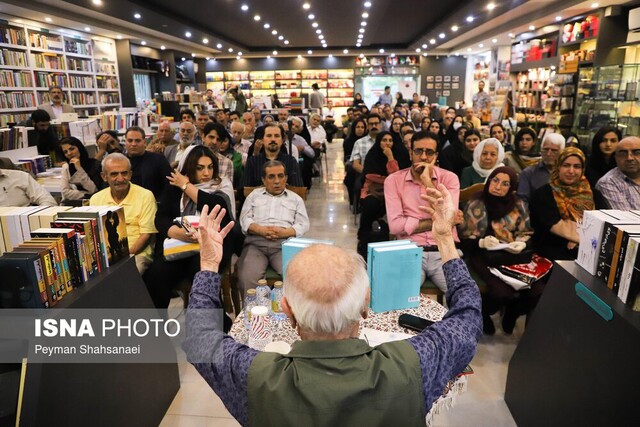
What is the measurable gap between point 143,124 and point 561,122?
27.3ft

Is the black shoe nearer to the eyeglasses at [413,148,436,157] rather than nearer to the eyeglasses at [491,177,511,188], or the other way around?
the eyeglasses at [491,177,511,188]

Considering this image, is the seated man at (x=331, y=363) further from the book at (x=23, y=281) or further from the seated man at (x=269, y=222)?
the seated man at (x=269, y=222)

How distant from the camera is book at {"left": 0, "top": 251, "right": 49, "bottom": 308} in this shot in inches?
67.3

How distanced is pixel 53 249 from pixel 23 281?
0.18 metres

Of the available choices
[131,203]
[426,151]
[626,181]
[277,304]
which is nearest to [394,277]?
[277,304]

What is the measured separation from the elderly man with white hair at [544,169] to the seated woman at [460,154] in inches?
45.5

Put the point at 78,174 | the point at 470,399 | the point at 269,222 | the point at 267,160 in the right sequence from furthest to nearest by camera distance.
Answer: the point at 267,160 → the point at 78,174 → the point at 269,222 → the point at 470,399

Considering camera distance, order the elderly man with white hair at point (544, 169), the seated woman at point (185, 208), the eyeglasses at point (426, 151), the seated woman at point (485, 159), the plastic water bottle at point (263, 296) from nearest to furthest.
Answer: the plastic water bottle at point (263, 296)
the seated woman at point (185, 208)
the eyeglasses at point (426, 151)
the elderly man with white hair at point (544, 169)
the seated woman at point (485, 159)

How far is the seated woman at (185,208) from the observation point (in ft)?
10.5

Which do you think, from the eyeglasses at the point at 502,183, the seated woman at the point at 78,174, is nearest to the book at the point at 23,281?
the seated woman at the point at 78,174

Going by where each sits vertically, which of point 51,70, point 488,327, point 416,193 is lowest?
point 488,327

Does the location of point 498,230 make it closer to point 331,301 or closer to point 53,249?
point 331,301

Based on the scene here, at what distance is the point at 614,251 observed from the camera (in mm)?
1909

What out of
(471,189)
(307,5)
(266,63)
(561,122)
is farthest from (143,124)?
(266,63)
